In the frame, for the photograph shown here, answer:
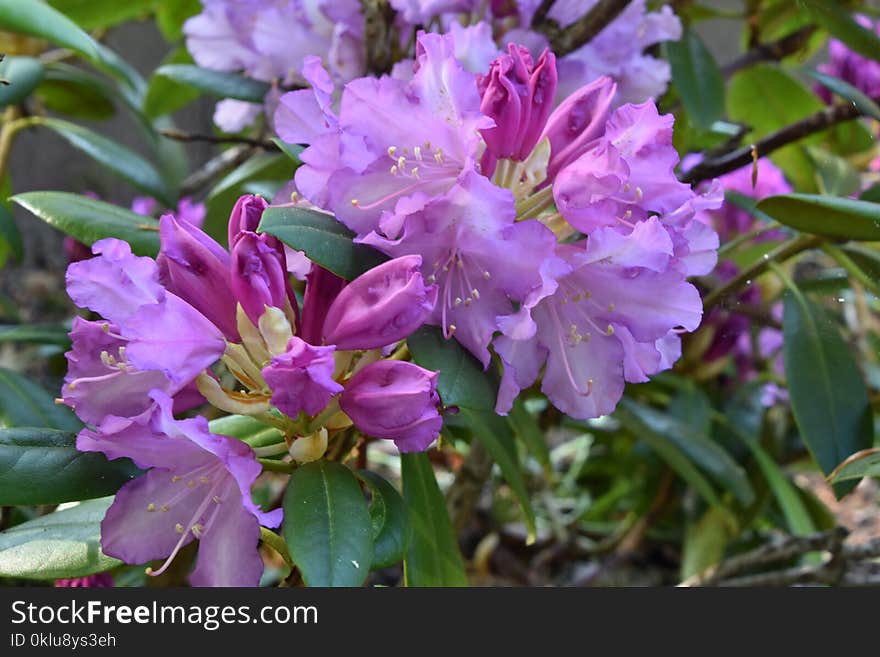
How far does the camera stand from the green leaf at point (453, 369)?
52 cm

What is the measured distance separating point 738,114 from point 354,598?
1.09 m

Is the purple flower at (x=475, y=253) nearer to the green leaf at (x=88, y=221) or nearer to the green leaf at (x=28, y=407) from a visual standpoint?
the green leaf at (x=88, y=221)

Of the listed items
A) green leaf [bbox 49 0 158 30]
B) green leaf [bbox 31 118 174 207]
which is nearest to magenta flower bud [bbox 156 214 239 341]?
green leaf [bbox 31 118 174 207]

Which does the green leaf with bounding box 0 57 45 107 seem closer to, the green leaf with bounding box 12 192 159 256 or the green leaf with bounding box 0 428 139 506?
the green leaf with bounding box 12 192 159 256

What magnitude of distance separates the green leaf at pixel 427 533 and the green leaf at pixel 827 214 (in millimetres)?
350

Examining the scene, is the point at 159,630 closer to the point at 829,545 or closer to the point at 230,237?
the point at 230,237

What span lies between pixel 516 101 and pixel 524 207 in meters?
0.08

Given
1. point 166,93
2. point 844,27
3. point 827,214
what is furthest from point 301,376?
point 166,93

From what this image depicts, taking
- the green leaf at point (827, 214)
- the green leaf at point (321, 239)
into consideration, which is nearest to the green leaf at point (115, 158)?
the green leaf at point (321, 239)

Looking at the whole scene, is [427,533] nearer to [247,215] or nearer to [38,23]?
[247,215]

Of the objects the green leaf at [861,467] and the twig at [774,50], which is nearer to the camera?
the green leaf at [861,467]

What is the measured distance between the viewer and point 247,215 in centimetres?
53

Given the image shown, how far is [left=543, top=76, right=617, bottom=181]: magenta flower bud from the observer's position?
0.57 metres

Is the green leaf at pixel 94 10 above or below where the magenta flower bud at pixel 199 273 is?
above
